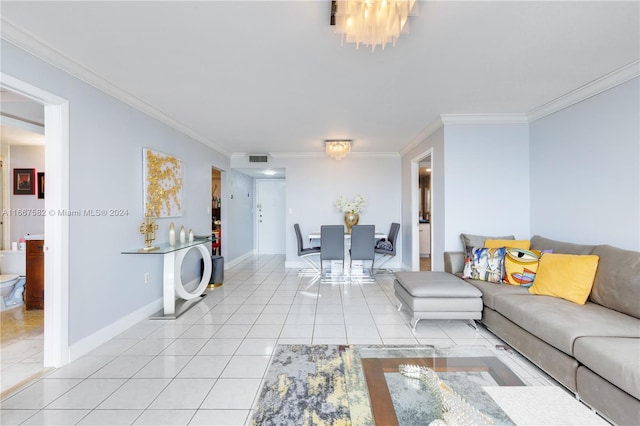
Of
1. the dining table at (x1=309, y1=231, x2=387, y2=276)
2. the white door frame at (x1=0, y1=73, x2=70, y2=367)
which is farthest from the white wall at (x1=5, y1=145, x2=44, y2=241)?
the dining table at (x1=309, y1=231, x2=387, y2=276)

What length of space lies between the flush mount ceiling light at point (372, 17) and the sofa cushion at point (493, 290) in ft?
7.67

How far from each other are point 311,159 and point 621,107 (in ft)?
14.8

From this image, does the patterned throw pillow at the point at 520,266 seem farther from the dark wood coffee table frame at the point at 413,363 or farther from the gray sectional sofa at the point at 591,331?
the dark wood coffee table frame at the point at 413,363

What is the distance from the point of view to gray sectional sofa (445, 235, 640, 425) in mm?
1476

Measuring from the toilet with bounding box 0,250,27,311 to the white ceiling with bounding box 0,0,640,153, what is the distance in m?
2.70

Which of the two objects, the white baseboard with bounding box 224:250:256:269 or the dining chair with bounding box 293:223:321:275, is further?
the white baseboard with bounding box 224:250:256:269

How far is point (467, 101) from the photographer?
10.6 ft

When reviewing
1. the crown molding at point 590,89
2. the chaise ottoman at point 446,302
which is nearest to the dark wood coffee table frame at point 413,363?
the chaise ottoman at point 446,302

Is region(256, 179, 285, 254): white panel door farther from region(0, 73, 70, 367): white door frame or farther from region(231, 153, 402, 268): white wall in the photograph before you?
region(0, 73, 70, 367): white door frame

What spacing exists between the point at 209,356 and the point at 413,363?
1650mm

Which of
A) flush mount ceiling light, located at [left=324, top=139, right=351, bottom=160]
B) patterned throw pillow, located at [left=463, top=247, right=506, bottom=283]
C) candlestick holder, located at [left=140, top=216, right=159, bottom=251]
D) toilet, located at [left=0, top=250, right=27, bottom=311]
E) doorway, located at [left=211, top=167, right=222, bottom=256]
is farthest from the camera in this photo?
doorway, located at [left=211, top=167, right=222, bottom=256]

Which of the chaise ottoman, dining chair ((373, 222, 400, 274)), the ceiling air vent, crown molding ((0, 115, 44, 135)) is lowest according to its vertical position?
the chaise ottoman

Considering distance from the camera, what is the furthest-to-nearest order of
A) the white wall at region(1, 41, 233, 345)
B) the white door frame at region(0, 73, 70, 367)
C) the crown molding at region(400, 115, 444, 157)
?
the crown molding at region(400, 115, 444, 157), the white wall at region(1, 41, 233, 345), the white door frame at region(0, 73, 70, 367)

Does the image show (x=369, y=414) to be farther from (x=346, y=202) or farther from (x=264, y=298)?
(x=346, y=202)
